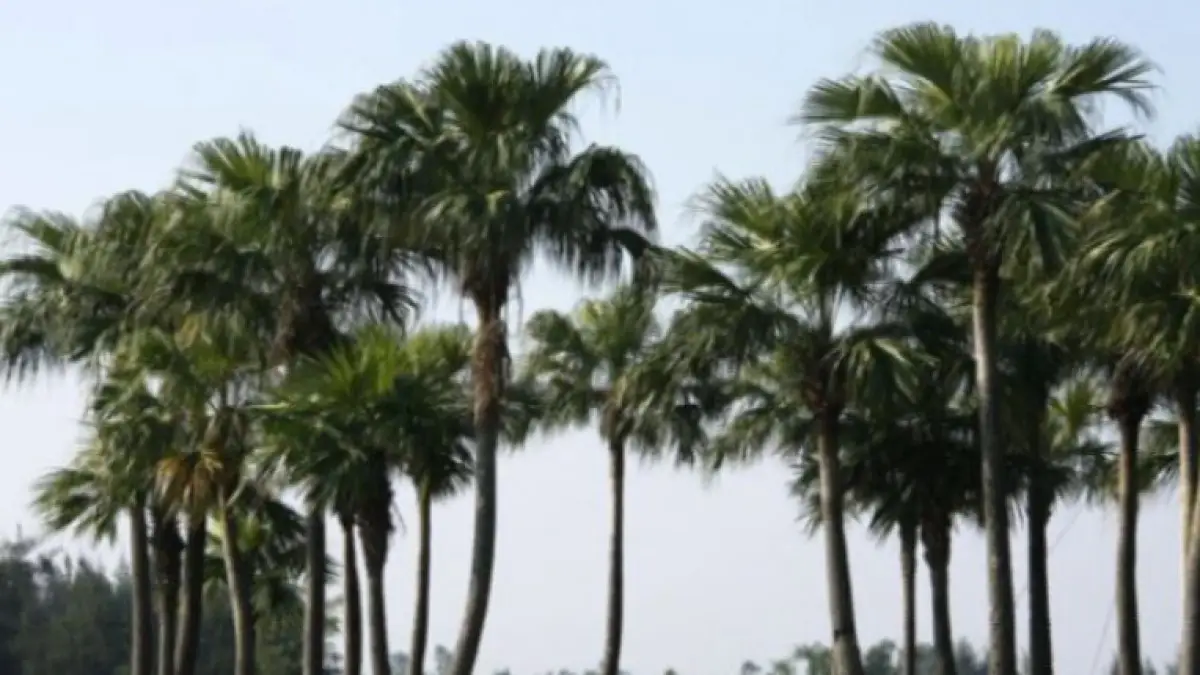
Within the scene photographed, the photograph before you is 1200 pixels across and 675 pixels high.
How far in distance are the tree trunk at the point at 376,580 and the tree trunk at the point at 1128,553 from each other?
9266 mm

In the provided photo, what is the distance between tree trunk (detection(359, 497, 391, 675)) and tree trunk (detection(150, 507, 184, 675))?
592 cm

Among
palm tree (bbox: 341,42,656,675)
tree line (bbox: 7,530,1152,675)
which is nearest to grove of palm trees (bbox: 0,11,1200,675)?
palm tree (bbox: 341,42,656,675)

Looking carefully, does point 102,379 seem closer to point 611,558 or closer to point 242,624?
point 242,624

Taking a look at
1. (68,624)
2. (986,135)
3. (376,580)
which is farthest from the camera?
(68,624)

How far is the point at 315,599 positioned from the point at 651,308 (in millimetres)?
8004

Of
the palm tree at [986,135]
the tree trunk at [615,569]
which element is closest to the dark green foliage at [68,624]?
the tree trunk at [615,569]

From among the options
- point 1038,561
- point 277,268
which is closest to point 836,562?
point 1038,561

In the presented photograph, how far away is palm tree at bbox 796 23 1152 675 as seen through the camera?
2969 cm

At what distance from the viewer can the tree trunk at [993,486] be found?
98.2 ft

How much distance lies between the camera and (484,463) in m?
31.3

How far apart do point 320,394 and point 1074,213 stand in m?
9.34

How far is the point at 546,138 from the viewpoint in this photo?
104 ft

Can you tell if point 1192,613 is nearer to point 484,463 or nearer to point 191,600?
point 484,463

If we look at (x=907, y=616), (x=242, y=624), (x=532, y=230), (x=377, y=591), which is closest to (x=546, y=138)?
(x=532, y=230)
